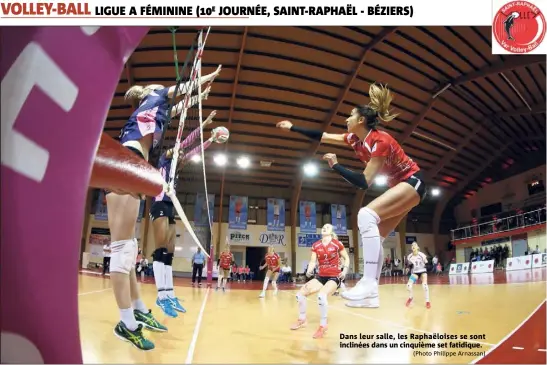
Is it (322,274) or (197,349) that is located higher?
(322,274)

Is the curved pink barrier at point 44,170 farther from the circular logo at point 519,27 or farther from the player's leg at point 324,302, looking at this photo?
the player's leg at point 324,302

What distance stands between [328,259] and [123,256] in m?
3.37

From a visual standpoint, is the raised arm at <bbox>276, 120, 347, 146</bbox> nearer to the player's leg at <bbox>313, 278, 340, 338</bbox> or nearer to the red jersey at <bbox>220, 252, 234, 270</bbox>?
the player's leg at <bbox>313, 278, 340, 338</bbox>

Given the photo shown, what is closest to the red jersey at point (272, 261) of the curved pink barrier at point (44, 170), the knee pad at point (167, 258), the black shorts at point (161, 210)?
the knee pad at point (167, 258)

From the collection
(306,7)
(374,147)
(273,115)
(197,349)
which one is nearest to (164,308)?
(197,349)

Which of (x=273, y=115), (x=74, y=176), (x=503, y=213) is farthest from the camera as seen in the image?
(x=503, y=213)

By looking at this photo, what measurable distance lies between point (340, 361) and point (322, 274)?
9.66 feet

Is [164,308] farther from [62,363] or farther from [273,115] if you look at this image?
[273,115]

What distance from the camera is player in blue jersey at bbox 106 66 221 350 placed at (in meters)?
2.25

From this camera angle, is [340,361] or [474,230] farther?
[474,230]

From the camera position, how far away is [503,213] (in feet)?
57.9

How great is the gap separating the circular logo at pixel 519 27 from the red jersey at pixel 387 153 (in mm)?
1003

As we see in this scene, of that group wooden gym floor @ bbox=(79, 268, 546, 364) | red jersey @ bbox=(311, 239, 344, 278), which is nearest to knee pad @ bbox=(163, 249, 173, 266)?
wooden gym floor @ bbox=(79, 268, 546, 364)

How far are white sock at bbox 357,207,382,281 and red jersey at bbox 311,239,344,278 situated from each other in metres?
2.49
